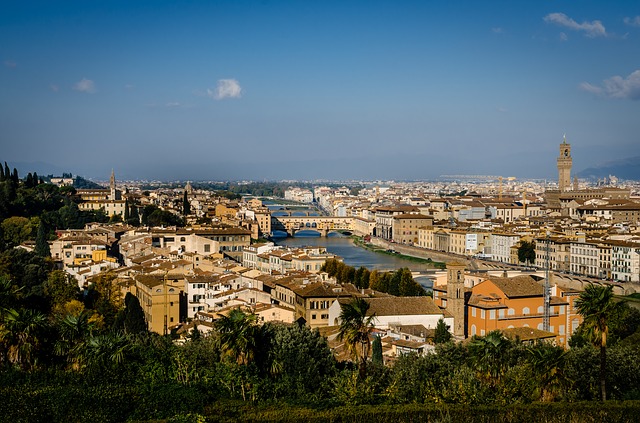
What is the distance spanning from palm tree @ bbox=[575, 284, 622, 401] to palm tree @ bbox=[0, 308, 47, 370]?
5359 mm

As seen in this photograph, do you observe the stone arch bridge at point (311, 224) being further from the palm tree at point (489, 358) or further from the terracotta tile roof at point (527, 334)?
the palm tree at point (489, 358)

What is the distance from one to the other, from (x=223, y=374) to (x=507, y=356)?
10.4 feet

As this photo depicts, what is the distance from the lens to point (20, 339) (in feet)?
26.7

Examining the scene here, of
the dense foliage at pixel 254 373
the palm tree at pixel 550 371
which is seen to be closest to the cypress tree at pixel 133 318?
the dense foliage at pixel 254 373

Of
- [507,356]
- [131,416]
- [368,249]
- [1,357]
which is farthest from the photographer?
[368,249]

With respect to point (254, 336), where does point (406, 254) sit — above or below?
below

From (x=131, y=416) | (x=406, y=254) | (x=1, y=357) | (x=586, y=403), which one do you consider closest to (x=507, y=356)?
(x=586, y=403)

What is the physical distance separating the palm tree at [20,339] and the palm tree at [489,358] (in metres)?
4.36

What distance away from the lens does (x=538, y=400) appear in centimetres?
734

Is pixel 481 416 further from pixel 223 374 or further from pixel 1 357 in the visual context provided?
pixel 1 357

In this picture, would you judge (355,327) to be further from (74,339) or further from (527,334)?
(527,334)

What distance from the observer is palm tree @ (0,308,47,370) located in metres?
8.06

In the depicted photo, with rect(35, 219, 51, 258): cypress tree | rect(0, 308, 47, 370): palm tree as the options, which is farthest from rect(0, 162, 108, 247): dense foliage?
rect(0, 308, 47, 370): palm tree

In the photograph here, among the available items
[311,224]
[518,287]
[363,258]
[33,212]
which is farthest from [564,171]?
[518,287]
